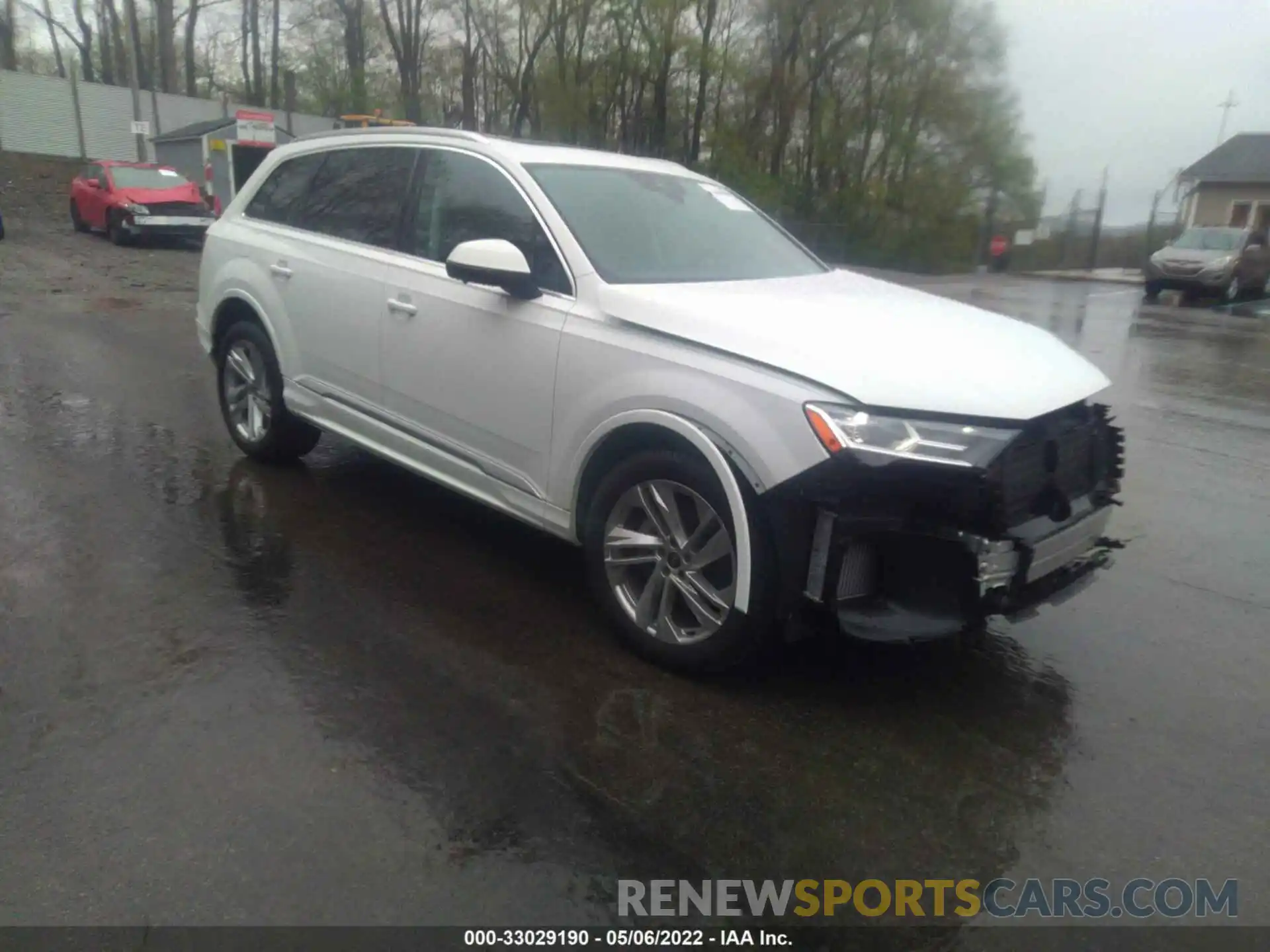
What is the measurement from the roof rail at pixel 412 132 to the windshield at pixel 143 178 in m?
17.8

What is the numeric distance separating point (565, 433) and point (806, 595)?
1.19 metres

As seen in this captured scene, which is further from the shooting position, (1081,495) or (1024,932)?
(1081,495)

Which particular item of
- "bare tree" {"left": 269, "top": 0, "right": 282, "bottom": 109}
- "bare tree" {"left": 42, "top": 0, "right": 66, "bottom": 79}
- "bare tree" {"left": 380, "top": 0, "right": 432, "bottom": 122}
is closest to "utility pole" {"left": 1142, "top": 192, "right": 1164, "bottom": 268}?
"bare tree" {"left": 380, "top": 0, "right": 432, "bottom": 122}

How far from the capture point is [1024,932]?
2668 millimetres

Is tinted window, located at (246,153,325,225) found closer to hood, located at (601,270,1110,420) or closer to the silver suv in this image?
hood, located at (601,270,1110,420)

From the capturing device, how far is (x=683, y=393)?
12.0ft

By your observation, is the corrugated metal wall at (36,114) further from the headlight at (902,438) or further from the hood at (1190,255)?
the headlight at (902,438)

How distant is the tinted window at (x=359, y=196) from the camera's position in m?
5.10

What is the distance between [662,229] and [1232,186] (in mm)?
56570

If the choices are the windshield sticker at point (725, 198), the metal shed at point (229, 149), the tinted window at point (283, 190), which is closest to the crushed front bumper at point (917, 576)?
the windshield sticker at point (725, 198)

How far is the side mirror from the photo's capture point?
13.4ft

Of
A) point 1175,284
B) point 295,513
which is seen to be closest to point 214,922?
point 295,513

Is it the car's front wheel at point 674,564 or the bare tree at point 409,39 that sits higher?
the bare tree at point 409,39

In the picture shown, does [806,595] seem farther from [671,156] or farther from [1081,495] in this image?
[671,156]
